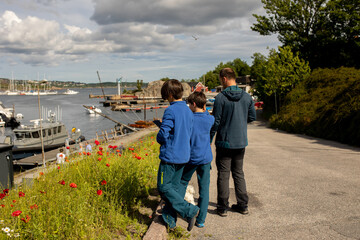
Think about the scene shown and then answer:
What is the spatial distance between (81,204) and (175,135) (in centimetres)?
134

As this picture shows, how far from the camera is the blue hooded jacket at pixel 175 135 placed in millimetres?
3307

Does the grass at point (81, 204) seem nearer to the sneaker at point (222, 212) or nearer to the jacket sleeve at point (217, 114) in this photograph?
the sneaker at point (222, 212)

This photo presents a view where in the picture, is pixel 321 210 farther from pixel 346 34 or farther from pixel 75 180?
pixel 346 34

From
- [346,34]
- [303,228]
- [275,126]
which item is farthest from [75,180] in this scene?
[346,34]

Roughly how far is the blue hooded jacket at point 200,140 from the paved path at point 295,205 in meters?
0.99

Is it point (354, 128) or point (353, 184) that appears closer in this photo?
point (353, 184)

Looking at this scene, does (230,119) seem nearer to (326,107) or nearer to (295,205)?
(295,205)

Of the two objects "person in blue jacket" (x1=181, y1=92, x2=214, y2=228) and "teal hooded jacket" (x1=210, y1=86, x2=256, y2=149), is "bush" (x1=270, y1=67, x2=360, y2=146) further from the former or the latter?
"person in blue jacket" (x1=181, y1=92, x2=214, y2=228)

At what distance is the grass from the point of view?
9.95 ft

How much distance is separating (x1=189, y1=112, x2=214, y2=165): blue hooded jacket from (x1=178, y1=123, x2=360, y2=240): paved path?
3.26 ft

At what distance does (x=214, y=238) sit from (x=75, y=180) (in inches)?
86.7

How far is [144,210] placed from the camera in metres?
4.38

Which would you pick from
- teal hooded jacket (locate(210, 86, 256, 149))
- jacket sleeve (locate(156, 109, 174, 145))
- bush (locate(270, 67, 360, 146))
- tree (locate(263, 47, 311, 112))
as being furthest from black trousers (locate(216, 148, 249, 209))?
tree (locate(263, 47, 311, 112))

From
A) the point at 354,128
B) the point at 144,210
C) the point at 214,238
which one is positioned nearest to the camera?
the point at 214,238
